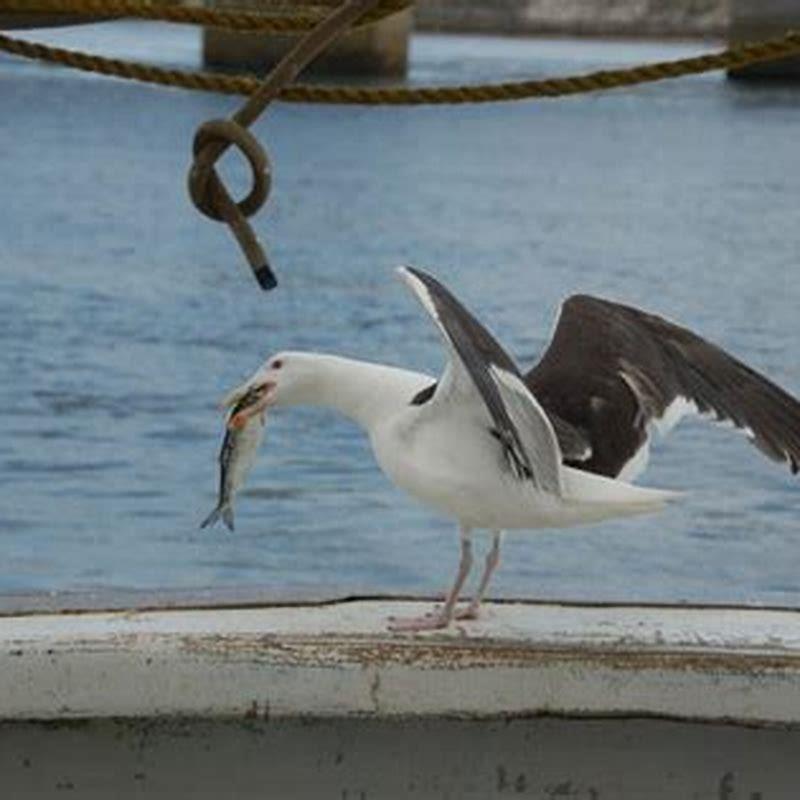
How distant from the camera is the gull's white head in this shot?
11.4 ft

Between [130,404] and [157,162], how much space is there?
19.3m

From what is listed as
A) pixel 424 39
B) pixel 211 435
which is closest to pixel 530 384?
pixel 211 435

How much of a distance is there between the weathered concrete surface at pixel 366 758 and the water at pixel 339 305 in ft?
1.65

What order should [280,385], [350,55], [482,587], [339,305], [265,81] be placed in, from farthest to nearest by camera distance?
1. [350,55]
2. [339,305]
3. [280,385]
4. [482,587]
5. [265,81]

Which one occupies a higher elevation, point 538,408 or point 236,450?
point 538,408

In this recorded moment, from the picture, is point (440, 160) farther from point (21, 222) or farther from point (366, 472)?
point (366, 472)

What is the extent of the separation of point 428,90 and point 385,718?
0.54 m

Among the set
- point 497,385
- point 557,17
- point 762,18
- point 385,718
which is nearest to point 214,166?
point 497,385

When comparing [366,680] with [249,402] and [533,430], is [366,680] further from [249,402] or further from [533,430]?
[249,402]

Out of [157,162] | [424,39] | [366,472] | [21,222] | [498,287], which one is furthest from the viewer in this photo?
[424,39]

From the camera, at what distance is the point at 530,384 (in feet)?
11.3

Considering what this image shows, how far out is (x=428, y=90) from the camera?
270 centimetres

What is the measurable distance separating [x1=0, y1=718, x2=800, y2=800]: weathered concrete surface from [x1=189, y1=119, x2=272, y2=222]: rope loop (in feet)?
1.46

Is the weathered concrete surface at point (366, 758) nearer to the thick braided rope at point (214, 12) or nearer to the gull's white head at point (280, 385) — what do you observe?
the thick braided rope at point (214, 12)
